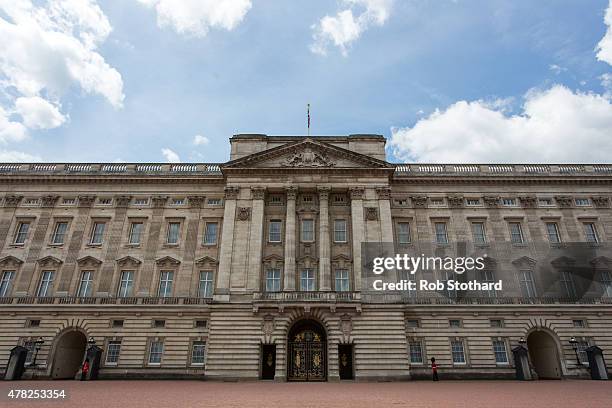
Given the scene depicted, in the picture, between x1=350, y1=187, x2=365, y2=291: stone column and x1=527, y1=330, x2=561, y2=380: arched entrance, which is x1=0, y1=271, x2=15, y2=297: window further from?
x1=527, y1=330, x2=561, y2=380: arched entrance

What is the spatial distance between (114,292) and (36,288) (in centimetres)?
706

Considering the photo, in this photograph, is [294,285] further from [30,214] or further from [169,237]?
[30,214]

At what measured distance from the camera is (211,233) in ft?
123

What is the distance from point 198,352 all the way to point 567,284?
110ft

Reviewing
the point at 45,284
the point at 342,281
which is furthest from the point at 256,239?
the point at 45,284

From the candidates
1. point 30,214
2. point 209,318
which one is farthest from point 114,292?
point 30,214

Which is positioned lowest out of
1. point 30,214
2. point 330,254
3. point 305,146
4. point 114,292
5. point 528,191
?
point 114,292

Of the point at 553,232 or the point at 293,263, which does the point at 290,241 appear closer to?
the point at 293,263

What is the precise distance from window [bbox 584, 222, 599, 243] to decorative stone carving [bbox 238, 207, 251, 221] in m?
32.2

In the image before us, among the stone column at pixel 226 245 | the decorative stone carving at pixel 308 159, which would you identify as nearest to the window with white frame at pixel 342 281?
the stone column at pixel 226 245

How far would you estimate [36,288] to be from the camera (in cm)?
3500

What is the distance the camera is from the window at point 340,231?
35.9 meters

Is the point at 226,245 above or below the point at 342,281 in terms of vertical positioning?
above

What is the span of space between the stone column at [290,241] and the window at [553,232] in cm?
2461
